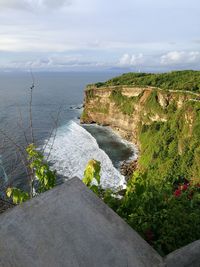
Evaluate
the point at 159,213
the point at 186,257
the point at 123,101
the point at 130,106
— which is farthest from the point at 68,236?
the point at 123,101

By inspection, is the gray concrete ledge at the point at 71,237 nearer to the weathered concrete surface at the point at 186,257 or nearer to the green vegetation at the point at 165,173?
the weathered concrete surface at the point at 186,257

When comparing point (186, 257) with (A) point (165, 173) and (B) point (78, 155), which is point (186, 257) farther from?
(B) point (78, 155)

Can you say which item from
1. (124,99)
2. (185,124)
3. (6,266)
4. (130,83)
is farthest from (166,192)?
(130,83)

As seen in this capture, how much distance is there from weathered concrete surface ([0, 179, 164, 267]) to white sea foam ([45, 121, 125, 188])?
30.0m

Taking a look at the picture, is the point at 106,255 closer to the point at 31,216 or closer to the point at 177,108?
the point at 31,216

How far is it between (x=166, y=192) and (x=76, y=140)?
4657 cm

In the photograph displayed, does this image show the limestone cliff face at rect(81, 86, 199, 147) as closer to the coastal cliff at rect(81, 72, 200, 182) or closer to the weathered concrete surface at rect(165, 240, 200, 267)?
the coastal cliff at rect(81, 72, 200, 182)

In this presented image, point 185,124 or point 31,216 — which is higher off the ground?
point 31,216

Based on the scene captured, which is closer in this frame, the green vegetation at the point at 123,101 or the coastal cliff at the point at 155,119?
the coastal cliff at the point at 155,119

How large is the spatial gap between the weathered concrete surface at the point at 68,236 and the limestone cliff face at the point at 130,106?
3690 centimetres

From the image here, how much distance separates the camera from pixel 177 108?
148 feet

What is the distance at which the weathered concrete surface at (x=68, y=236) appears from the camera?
328 centimetres

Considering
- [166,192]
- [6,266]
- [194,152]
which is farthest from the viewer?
[194,152]

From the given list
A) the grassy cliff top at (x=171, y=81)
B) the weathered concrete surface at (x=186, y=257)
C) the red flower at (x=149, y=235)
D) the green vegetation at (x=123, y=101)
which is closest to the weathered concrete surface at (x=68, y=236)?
the weathered concrete surface at (x=186, y=257)
